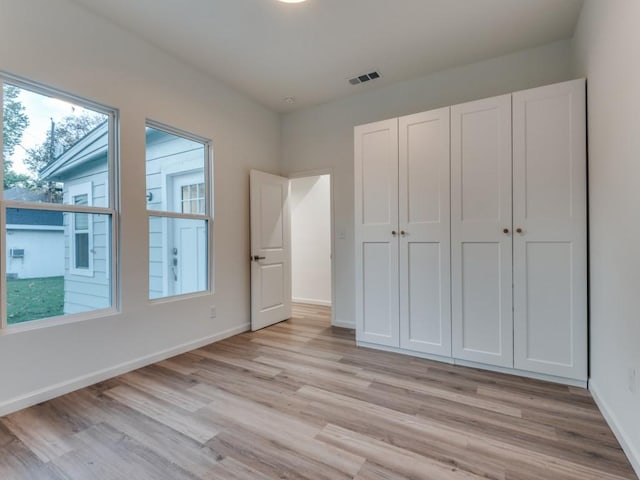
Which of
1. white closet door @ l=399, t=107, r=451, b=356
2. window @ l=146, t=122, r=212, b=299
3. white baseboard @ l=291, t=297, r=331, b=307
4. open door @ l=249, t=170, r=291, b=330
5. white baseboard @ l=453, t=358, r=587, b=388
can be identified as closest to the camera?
white baseboard @ l=453, t=358, r=587, b=388

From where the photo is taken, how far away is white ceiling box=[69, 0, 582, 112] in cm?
240

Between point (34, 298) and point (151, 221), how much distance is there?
102 cm

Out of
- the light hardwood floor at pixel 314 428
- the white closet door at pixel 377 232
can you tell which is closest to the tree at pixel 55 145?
the light hardwood floor at pixel 314 428

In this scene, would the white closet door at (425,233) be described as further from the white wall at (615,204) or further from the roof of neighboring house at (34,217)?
the roof of neighboring house at (34,217)

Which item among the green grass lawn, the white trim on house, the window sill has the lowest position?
the window sill

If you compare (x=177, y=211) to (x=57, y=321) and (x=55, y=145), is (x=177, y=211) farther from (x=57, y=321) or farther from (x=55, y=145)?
(x=57, y=321)

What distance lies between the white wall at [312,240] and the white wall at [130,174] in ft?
5.75

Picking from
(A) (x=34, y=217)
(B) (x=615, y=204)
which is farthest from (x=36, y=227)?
(B) (x=615, y=204)

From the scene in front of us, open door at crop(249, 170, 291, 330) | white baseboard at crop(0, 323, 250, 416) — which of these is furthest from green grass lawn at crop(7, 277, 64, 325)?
open door at crop(249, 170, 291, 330)

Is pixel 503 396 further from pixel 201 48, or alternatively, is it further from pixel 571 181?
pixel 201 48

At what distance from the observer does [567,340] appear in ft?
7.76

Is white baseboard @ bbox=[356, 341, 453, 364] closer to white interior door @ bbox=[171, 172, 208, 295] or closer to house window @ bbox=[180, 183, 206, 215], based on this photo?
white interior door @ bbox=[171, 172, 208, 295]

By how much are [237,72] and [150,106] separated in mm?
1005

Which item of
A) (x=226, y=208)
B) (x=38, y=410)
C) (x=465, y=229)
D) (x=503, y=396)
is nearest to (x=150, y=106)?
(x=226, y=208)
